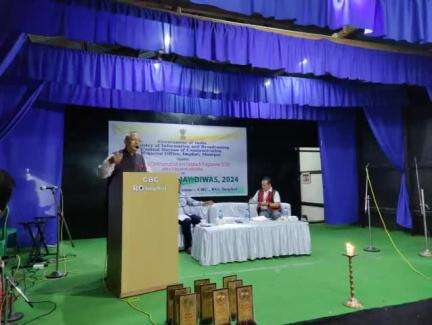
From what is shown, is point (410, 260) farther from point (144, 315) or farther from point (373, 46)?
point (144, 315)

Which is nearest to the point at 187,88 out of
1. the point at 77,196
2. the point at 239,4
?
the point at 239,4

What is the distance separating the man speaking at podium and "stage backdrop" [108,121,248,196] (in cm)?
310

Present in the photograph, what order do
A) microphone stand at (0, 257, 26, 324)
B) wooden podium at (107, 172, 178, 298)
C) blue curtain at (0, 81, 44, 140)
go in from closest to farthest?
microphone stand at (0, 257, 26, 324) < wooden podium at (107, 172, 178, 298) < blue curtain at (0, 81, 44, 140)

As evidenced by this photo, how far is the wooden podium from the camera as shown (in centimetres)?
299

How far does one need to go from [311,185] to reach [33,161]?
611 centimetres

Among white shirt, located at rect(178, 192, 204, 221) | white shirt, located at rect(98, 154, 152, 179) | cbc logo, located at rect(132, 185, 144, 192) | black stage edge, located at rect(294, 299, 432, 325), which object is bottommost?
black stage edge, located at rect(294, 299, 432, 325)

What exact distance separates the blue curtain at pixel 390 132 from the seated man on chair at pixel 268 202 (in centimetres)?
248

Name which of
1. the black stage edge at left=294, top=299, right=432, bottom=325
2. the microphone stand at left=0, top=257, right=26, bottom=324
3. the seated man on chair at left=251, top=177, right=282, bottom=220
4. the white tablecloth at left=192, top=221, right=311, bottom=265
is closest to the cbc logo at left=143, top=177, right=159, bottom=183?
the microphone stand at left=0, top=257, right=26, bottom=324

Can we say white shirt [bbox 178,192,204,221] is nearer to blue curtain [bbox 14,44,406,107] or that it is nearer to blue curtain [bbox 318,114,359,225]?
blue curtain [bbox 14,44,406,107]

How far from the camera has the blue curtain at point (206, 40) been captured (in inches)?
131

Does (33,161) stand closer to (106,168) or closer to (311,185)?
(106,168)

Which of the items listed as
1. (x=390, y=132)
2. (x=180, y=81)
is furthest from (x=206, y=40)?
(x=390, y=132)

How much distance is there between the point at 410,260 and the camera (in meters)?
4.52

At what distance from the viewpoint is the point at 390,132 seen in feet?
22.1
